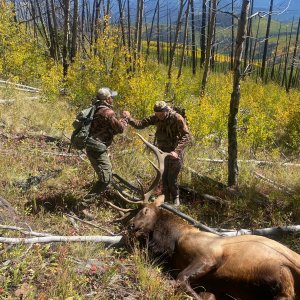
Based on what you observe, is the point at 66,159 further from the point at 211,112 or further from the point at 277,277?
the point at 277,277

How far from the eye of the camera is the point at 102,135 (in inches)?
249

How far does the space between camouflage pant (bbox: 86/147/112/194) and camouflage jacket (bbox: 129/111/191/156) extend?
0.98 meters

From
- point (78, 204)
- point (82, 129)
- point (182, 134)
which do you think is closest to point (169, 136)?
point (182, 134)

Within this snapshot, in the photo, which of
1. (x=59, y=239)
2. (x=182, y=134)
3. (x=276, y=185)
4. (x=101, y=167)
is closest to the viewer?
(x=59, y=239)

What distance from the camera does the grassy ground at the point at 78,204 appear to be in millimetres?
3807

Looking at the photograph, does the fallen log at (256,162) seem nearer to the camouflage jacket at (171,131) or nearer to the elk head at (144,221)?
the camouflage jacket at (171,131)

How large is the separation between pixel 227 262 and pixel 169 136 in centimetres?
339

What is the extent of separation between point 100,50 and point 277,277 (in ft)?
34.3

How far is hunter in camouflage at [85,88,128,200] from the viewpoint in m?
6.19

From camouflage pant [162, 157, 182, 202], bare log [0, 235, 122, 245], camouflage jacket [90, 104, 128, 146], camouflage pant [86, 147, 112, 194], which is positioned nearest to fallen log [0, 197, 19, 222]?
bare log [0, 235, 122, 245]

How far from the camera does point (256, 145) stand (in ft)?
35.2

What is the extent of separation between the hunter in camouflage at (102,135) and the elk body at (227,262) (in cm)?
178

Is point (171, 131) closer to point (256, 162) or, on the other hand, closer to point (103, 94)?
point (103, 94)

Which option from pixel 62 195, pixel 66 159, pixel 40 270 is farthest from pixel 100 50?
pixel 40 270
